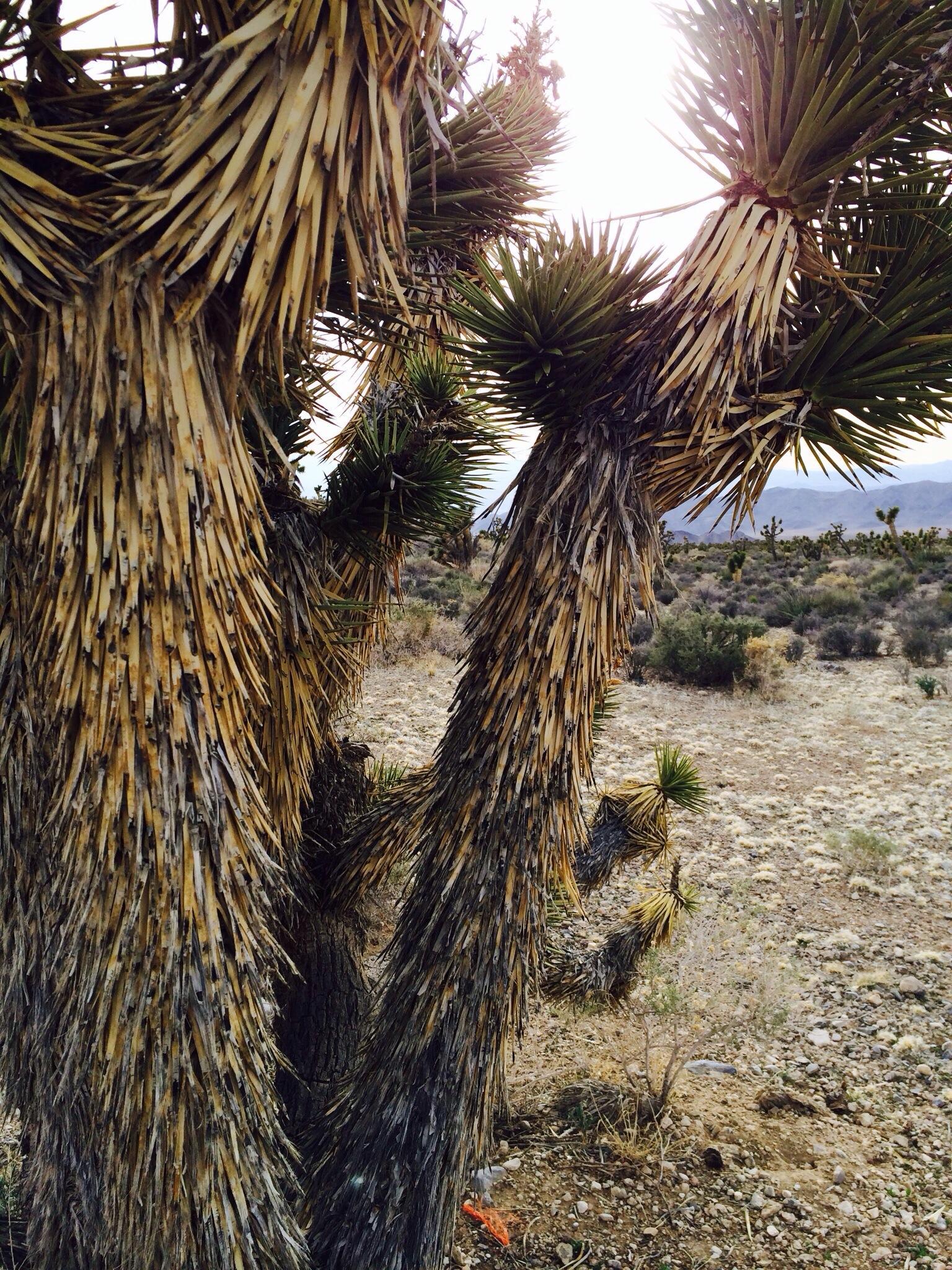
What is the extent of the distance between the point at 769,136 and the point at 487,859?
7.18ft

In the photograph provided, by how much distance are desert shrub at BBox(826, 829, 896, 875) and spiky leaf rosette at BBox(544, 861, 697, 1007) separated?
3.03m

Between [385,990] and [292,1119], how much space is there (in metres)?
1.15

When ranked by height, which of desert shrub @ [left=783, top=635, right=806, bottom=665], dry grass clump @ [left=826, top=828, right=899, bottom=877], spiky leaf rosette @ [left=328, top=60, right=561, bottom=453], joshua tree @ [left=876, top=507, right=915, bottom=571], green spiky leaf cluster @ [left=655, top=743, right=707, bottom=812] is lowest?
dry grass clump @ [left=826, top=828, right=899, bottom=877]

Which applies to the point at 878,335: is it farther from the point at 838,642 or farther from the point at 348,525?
the point at 838,642

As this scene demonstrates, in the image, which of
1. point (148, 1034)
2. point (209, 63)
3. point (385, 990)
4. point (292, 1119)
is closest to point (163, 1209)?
point (148, 1034)

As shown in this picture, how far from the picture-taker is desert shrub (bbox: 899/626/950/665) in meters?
13.2

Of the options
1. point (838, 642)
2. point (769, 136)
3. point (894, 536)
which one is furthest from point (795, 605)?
point (769, 136)

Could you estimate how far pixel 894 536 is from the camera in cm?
2345

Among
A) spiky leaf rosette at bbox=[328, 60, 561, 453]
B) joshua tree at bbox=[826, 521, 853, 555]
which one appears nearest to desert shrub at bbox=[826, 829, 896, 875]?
spiky leaf rosette at bbox=[328, 60, 561, 453]

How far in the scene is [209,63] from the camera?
159 cm

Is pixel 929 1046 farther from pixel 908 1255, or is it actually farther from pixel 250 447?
pixel 250 447

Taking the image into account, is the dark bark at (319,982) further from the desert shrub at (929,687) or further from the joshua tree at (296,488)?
the desert shrub at (929,687)

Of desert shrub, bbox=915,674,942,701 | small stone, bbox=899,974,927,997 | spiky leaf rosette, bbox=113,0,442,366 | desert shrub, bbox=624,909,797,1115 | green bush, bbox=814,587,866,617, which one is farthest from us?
green bush, bbox=814,587,866,617

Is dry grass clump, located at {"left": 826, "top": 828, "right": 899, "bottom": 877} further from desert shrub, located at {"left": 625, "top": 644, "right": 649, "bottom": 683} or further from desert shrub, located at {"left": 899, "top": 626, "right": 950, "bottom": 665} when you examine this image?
desert shrub, located at {"left": 899, "top": 626, "right": 950, "bottom": 665}
